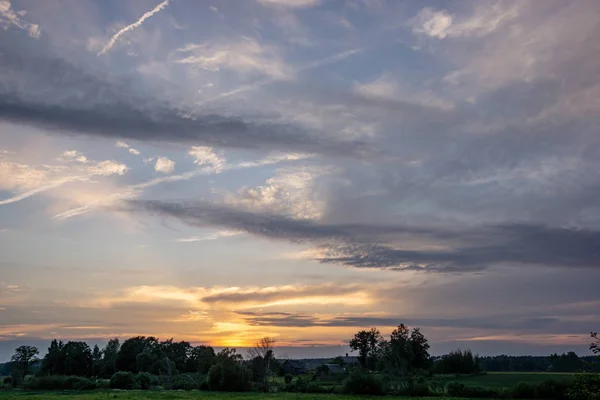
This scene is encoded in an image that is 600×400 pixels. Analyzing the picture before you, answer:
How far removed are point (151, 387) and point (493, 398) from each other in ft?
215

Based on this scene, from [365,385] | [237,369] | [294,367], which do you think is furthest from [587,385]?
[294,367]

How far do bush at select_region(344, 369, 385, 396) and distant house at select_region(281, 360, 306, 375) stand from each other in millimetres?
86456

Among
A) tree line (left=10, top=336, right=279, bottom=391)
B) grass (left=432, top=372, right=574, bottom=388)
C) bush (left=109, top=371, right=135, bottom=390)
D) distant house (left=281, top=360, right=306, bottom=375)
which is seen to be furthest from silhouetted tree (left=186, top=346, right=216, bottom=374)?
grass (left=432, top=372, right=574, bottom=388)

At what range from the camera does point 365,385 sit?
3477 inches

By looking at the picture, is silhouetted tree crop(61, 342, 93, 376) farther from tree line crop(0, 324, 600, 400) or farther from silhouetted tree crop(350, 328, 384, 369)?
silhouetted tree crop(350, 328, 384, 369)

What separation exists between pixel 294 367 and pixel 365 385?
328ft

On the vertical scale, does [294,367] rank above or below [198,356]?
below

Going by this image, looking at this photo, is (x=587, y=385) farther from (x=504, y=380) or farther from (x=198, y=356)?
(x=198, y=356)

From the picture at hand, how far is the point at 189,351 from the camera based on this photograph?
544ft

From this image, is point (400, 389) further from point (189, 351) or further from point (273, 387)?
point (189, 351)

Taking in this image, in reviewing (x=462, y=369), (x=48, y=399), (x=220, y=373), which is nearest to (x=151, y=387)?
(x=220, y=373)

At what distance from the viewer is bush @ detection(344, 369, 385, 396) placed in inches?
3460

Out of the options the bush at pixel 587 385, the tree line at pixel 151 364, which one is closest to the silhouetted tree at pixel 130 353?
the tree line at pixel 151 364

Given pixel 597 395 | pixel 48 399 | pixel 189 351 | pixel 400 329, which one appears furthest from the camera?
pixel 189 351
